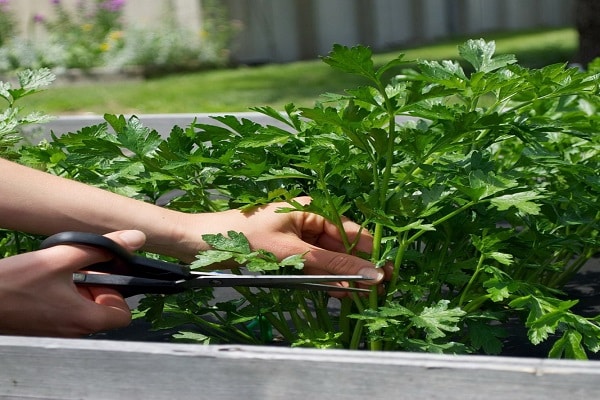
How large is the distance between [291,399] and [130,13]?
1097 centimetres

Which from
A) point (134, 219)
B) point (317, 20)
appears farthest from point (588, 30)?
point (134, 219)

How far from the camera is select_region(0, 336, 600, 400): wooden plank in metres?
1.01

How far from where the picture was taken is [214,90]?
833cm

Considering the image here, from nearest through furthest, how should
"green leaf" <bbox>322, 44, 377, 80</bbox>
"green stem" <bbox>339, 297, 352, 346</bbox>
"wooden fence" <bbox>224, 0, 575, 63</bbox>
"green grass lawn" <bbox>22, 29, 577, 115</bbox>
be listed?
"green leaf" <bbox>322, 44, 377, 80</bbox>, "green stem" <bbox>339, 297, 352, 346</bbox>, "green grass lawn" <bbox>22, 29, 577, 115</bbox>, "wooden fence" <bbox>224, 0, 575, 63</bbox>

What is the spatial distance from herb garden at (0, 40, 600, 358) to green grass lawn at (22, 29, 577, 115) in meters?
4.61

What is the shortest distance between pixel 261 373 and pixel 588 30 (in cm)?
635

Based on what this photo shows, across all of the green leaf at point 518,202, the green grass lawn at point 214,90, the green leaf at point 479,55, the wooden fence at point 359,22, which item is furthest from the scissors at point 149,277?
the wooden fence at point 359,22

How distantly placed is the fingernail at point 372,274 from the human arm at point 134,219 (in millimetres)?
133

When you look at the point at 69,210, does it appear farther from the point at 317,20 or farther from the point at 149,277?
the point at 317,20

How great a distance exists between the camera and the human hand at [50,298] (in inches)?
55.9

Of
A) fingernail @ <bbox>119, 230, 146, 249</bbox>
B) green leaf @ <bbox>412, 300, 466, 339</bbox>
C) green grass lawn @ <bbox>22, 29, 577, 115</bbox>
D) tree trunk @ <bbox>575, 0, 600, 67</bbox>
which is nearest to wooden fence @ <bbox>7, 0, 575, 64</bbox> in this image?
green grass lawn @ <bbox>22, 29, 577, 115</bbox>

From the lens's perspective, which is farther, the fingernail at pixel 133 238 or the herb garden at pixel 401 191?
the fingernail at pixel 133 238

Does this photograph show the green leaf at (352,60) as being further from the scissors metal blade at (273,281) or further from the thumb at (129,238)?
the thumb at (129,238)

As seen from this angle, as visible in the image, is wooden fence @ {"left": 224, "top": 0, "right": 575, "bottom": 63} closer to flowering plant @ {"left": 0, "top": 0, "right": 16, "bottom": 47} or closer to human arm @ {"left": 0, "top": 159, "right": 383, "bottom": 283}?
flowering plant @ {"left": 0, "top": 0, "right": 16, "bottom": 47}
